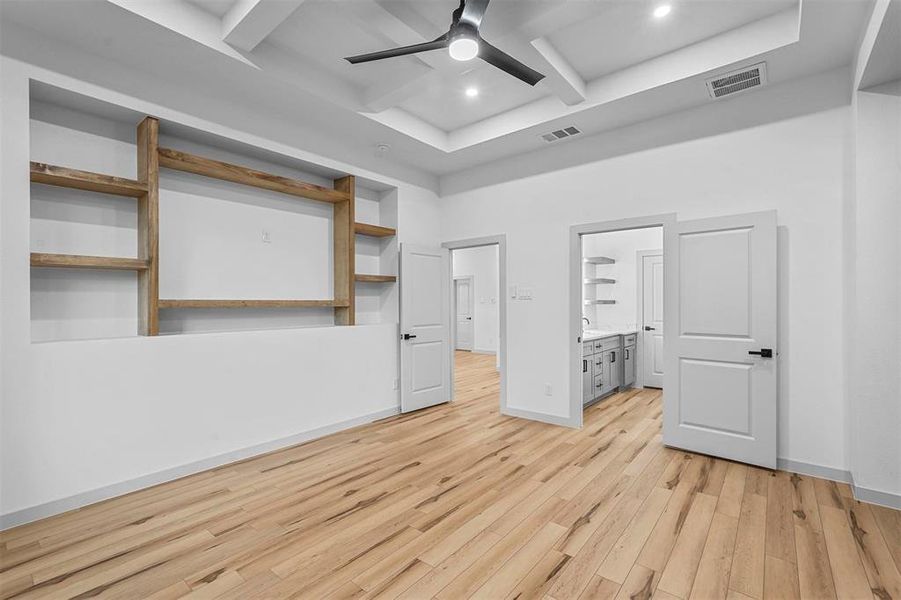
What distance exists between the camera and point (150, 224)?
306 cm

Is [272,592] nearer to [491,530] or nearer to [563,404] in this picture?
[491,530]

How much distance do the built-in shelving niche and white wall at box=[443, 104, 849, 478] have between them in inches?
72.7

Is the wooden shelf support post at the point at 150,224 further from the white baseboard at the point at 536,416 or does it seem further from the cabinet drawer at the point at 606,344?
the cabinet drawer at the point at 606,344

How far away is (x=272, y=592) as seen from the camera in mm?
1913

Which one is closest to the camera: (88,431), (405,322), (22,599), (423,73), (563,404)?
(22,599)

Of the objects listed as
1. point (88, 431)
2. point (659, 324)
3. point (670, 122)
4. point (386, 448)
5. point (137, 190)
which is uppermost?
point (670, 122)

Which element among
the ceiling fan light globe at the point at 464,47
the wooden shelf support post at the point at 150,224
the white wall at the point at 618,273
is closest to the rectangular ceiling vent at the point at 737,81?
the ceiling fan light globe at the point at 464,47

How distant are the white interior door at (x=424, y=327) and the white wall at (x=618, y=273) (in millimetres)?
2899

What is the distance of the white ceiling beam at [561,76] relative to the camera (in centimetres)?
309

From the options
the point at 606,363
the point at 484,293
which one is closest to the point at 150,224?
the point at 606,363

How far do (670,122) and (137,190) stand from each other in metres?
4.50

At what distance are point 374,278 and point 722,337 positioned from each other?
11.4 feet

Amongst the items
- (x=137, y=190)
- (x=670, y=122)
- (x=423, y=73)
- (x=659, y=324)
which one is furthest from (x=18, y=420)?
(x=659, y=324)

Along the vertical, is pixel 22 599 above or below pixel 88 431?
below
